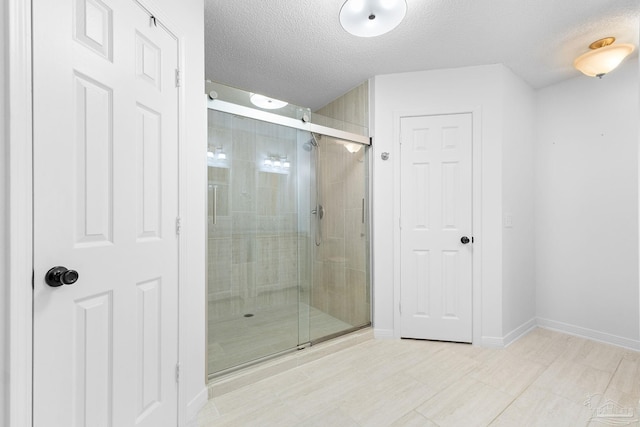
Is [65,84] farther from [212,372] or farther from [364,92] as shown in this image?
[364,92]

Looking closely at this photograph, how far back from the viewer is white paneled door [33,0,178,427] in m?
0.91

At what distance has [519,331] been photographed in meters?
2.67

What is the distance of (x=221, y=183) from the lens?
6.50 feet

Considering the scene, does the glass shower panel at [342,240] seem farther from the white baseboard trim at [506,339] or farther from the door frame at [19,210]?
the door frame at [19,210]

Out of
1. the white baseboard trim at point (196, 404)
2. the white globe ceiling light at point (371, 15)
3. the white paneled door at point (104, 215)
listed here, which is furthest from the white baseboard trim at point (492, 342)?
the white globe ceiling light at point (371, 15)

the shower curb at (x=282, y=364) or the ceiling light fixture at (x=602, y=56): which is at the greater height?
the ceiling light fixture at (x=602, y=56)

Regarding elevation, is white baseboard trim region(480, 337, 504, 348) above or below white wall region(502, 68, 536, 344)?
below

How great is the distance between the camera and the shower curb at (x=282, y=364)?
5.92ft

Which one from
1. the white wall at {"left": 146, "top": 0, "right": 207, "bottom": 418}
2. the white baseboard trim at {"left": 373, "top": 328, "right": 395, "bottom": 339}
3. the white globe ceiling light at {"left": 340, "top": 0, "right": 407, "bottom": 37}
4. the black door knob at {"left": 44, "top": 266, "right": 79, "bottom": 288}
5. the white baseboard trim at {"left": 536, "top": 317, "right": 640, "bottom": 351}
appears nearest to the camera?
→ the black door knob at {"left": 44, "top": 266, "right": 79, "bottom": 288}

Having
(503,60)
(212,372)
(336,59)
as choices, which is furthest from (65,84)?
(503,60)

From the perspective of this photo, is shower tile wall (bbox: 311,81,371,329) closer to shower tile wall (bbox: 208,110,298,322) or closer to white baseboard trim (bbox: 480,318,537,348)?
shower tile wall (bbox: 208,110,298,322)

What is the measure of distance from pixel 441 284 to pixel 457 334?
0.46 meters

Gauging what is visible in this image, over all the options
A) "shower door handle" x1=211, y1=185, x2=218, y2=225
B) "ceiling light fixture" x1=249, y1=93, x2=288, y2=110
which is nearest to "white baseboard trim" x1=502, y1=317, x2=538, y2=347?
"shower door handle" x1=211, y1=185, x2=218, y2=225

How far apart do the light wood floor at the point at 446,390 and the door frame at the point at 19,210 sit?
1.00 metres
